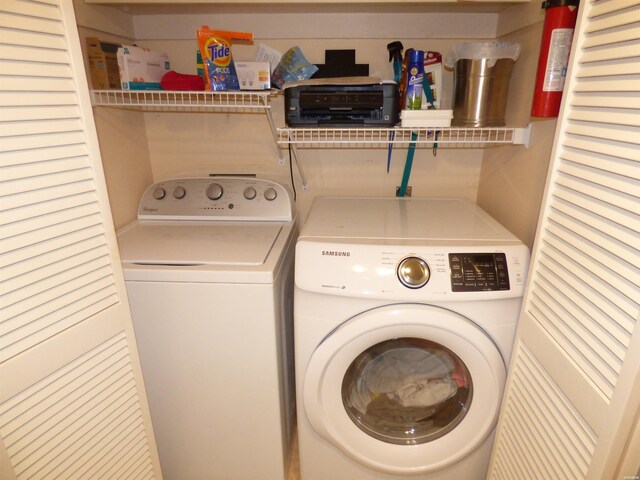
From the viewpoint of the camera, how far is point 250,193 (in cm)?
168

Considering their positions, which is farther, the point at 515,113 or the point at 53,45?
the point at 515,113

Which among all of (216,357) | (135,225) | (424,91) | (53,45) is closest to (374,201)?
(424,91)

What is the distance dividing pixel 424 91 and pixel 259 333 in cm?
107

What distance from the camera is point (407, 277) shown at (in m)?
1.13

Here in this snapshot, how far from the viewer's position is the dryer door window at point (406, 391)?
1.35 m

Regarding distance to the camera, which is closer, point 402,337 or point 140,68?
point 402,337

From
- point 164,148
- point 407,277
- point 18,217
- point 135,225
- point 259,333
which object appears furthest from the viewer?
point 164,148

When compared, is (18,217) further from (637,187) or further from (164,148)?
(637,187)

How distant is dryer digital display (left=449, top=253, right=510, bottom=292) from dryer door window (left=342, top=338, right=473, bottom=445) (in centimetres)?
29

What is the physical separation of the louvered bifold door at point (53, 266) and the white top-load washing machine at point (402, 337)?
0.56m

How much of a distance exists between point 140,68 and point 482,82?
1.23 metres

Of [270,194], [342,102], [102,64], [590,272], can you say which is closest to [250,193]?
[270,194]

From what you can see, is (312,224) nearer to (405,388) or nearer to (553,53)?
(405,388)

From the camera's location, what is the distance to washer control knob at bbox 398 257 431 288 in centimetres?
112
